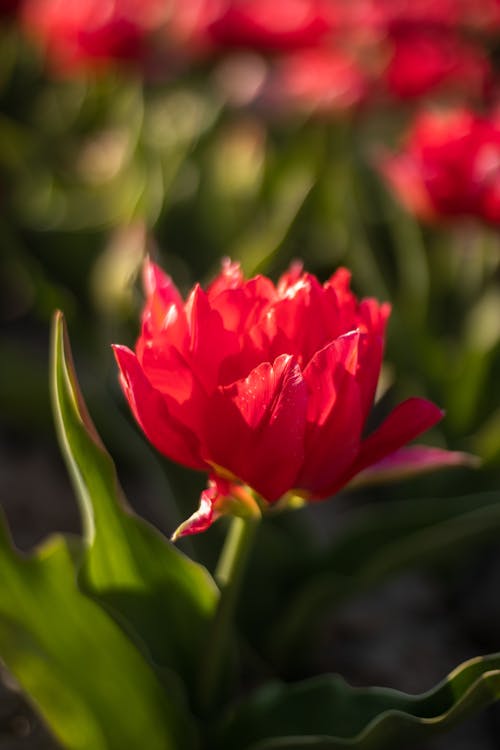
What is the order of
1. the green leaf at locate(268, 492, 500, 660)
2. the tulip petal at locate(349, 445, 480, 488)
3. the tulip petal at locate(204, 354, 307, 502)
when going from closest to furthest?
the tulip petal at locate(204, 354, 307, 502)
the tulip petal at locate(349, 445, 480, 488)
the green leaf at locate(268, 492, 500, 660)

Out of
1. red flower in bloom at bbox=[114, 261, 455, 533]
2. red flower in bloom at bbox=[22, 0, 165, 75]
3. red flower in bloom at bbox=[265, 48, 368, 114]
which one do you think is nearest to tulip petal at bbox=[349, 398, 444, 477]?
red flower in bloom at bbox=[114, 261, 455, 533]

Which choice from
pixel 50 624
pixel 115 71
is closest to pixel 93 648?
pixel 50 624

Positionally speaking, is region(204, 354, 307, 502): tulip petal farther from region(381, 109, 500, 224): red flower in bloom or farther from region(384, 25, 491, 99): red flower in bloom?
region(384, 25, 491, 99): red flower in bloom

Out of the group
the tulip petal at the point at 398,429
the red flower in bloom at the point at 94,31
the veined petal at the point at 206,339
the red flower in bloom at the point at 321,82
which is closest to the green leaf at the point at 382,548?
the tulip petal at the point at 398,429

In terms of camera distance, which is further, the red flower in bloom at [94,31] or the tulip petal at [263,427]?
the red flower in bloom at [94,31]

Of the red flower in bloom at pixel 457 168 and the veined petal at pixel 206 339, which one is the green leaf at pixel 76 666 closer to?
the veined petal at pixel 206 339
